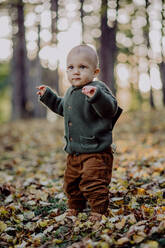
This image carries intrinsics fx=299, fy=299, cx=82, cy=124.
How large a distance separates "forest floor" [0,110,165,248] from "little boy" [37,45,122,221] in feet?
1.04

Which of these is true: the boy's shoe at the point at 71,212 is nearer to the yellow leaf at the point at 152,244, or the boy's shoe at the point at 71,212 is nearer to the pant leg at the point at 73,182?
the pant leg at the point at 73,182

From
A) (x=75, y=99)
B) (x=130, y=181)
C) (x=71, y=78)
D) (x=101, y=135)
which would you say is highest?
(x=71, y=78)

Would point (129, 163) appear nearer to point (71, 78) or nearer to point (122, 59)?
point (71, 78)

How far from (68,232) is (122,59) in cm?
2113

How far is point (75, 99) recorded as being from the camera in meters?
3.07

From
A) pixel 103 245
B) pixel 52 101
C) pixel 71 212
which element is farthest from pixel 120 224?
pixel 52 101

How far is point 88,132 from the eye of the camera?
119 inches

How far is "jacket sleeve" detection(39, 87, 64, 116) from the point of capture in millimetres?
3332

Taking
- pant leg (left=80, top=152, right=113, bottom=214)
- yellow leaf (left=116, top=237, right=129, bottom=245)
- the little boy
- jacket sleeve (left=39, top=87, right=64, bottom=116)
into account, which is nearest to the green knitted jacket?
the little boy

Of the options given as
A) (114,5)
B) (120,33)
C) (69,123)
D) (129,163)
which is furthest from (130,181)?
(120,33)

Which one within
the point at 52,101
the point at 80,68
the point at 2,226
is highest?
the point at 80,68

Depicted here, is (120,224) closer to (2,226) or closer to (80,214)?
(80,214)

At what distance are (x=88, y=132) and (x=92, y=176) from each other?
44cm

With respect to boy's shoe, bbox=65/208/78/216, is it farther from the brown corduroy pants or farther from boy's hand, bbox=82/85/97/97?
boy's hand, bbox=82/85/97/97
